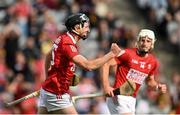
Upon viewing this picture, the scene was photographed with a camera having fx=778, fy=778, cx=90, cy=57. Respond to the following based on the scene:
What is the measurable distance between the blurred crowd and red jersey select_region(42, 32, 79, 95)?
13.9 feet

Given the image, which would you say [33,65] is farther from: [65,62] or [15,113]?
[65,62]

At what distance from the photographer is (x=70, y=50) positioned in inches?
419

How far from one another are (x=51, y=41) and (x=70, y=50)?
760 centimetres

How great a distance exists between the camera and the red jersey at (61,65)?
1068cm

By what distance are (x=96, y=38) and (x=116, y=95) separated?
26.0 ft

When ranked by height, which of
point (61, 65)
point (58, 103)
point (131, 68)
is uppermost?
point (61, 65)

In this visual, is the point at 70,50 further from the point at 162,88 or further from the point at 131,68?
the point at 162,88

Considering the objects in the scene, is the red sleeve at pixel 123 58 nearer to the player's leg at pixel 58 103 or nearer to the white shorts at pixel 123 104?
the white shorts at pixel 123 104

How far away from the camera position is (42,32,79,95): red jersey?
35.0 feet

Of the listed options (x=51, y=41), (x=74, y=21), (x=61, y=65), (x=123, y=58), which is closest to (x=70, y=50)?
(x=61, y=65)

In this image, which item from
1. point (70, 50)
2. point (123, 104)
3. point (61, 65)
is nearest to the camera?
point (70, 50)

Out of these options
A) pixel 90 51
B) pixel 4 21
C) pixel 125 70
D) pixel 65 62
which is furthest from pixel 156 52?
pixel 65 62

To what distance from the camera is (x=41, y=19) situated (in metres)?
19.0

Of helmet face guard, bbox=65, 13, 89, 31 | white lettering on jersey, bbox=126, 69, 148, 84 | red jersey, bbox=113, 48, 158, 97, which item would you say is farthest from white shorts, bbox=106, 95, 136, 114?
helmet face guard, bbox=65, 13, 89, 31
